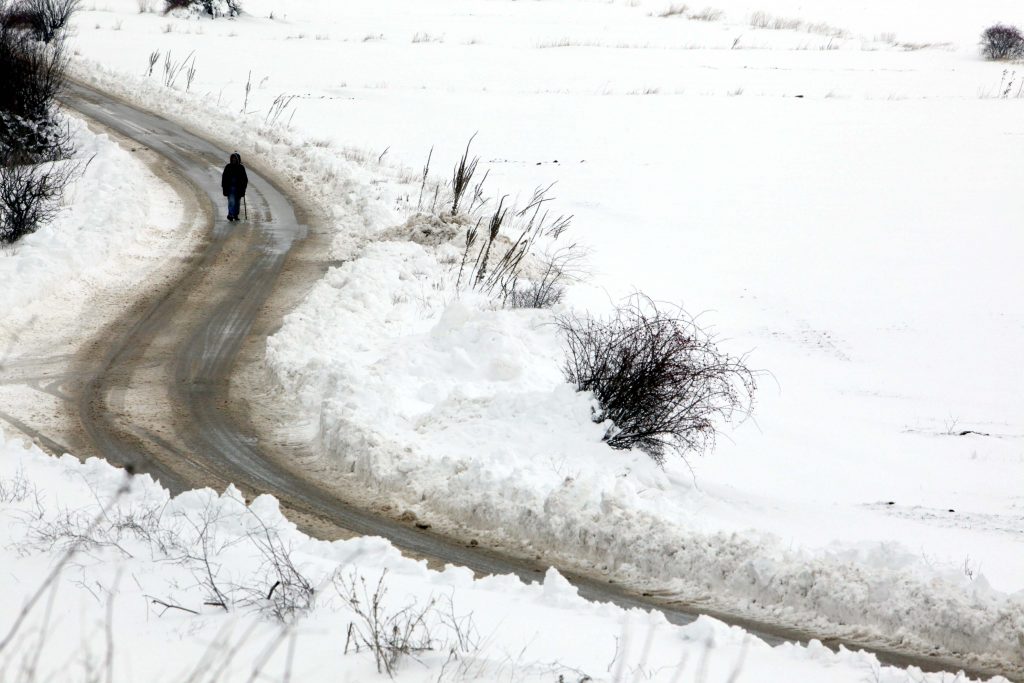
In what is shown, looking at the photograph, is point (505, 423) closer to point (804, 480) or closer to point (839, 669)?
point (804, 480)

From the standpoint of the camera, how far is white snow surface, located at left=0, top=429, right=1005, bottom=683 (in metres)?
4.54

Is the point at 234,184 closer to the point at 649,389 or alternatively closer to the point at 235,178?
the point at 235,178

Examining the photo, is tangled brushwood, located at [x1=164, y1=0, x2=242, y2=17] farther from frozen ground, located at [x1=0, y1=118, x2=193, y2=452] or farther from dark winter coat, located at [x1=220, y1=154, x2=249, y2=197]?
dark winter coat, located at [x1=220, y1=154, x2=249, y2=197]

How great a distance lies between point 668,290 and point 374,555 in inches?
489

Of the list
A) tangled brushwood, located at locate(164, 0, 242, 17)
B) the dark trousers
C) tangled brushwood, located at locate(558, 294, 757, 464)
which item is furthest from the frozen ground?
tangled brushwood, located at locate(164, 0, 242, 17)

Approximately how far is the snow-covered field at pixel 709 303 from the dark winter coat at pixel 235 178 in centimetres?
202

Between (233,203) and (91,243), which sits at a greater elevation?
(233,203)

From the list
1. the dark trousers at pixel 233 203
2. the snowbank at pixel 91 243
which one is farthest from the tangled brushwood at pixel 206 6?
the dark trousers at pixel 233 203

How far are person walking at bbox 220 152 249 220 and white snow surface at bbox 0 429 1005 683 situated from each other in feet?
38.3

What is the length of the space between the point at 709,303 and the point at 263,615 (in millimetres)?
13749

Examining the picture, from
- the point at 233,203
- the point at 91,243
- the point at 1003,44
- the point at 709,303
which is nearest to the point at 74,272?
the point at 91,243

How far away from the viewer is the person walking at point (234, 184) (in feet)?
58.5

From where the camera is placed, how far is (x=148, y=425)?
31.2 ft

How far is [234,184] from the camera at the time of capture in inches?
704
